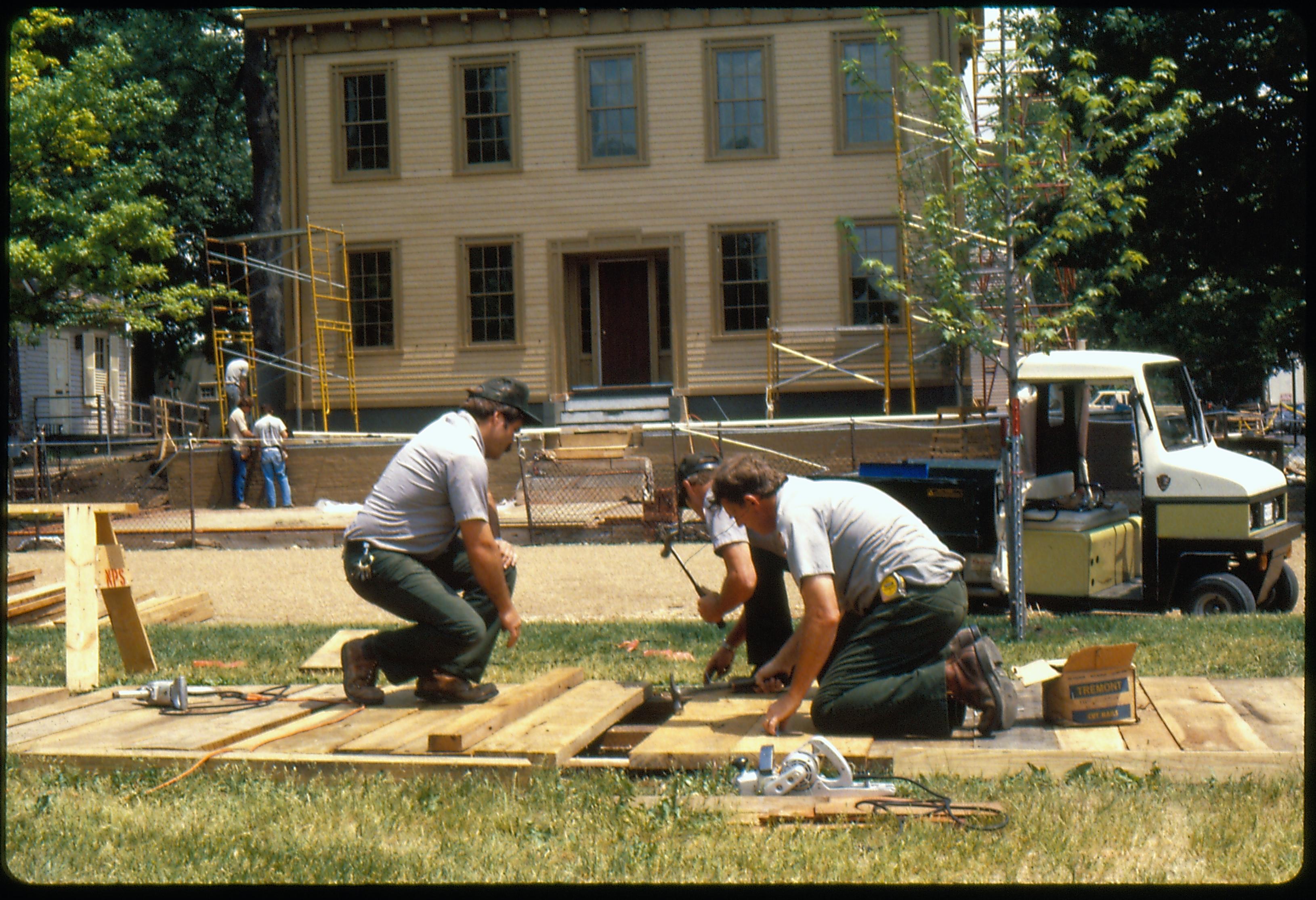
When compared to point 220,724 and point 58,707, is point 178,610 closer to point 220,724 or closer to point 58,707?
point 58,707

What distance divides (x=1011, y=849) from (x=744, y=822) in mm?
873

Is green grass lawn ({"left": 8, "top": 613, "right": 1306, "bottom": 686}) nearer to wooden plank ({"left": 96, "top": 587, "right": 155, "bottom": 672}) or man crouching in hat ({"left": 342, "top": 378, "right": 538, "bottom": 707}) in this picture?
wooden plank ({"left": 96, "top": 587, "right": 155, "bottom": 672})

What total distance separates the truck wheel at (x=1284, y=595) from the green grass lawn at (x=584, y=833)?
6207 mm

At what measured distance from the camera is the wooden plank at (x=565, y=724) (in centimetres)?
522

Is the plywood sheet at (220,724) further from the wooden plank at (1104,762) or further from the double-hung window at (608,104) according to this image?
the double-hung window at (608,104)

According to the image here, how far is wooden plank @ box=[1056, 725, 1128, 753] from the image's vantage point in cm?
521

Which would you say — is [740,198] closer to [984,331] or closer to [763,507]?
[984,331]

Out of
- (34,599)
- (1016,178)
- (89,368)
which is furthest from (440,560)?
(89,368)

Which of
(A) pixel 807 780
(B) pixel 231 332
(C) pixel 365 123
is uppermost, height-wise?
(C) pixel 365 123

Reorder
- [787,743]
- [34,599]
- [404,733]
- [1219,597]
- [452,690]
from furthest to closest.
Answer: [34,599] < [1219,597] < [452,690] < [404,733] < [787,743]

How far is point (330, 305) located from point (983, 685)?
19635 mm

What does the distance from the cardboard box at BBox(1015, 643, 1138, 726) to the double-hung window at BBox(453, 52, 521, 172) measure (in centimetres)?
1855

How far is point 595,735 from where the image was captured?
18.5 feet

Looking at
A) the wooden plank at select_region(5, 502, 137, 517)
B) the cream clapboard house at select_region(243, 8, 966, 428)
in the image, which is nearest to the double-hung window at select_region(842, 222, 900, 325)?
the cream clapboard house at select_region(243, 8, 966, 428)
